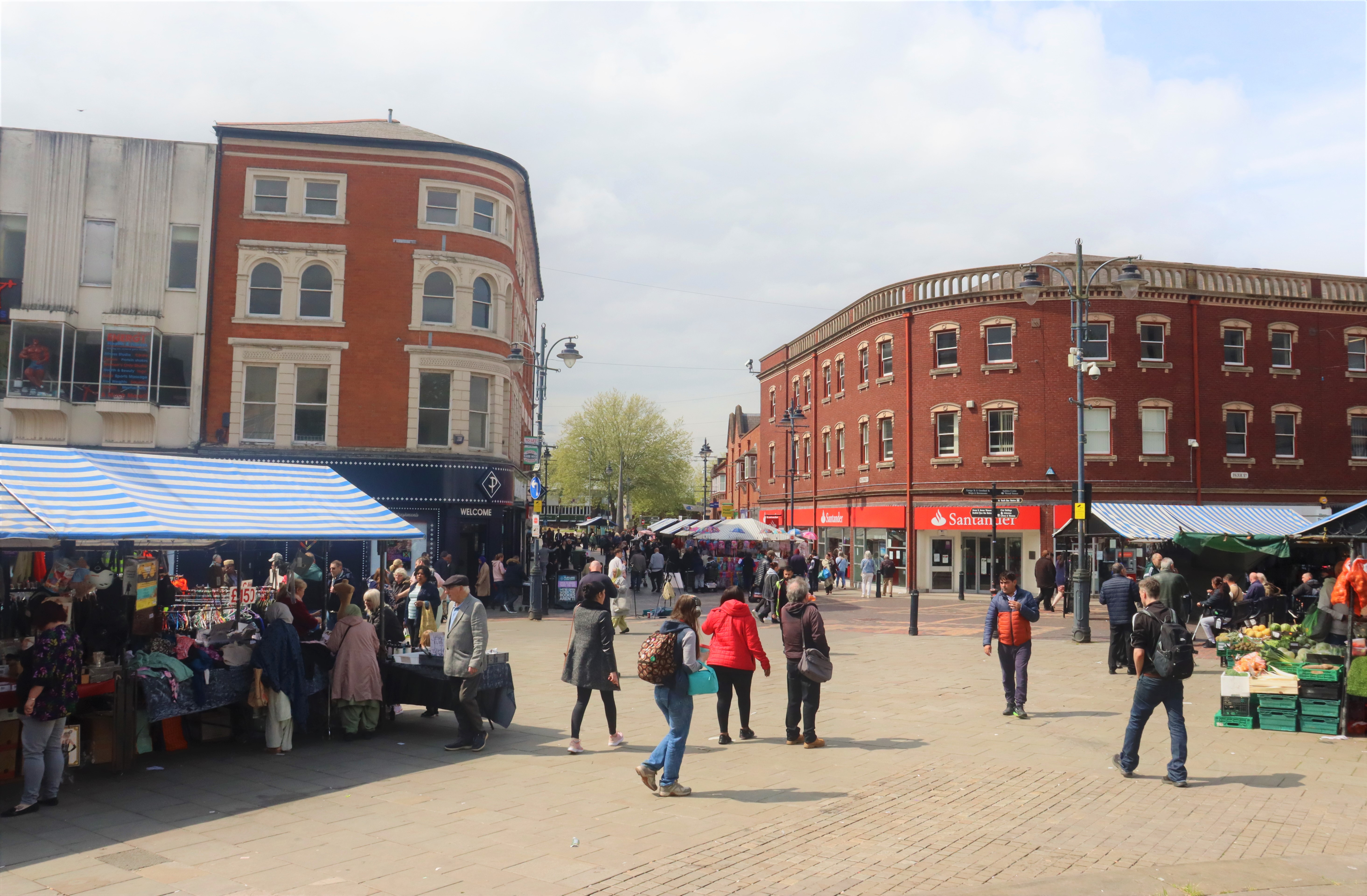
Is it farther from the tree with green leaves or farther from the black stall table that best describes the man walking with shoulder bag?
the tree with green leaves

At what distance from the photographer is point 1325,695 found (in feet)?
34.9

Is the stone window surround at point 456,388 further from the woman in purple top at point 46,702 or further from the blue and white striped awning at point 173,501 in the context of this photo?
the woman in purple top at point 46,702

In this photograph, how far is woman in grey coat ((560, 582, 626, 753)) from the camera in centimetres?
927

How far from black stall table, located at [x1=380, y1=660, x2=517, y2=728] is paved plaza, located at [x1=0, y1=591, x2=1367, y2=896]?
1.22ft

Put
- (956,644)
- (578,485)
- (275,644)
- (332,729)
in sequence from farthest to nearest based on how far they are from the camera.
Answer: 1. (578,485)
2. (956,644)
3. (332,729)
4. (275,644)

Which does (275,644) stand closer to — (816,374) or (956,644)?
(956,644)

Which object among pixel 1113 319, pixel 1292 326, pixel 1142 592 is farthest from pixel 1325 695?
pixel 1292 326

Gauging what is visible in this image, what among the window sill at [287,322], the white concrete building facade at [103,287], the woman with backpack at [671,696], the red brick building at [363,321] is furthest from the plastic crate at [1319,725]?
the white concrete building facade at [103,287]

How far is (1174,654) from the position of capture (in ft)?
26.8

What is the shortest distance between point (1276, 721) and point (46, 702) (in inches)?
478

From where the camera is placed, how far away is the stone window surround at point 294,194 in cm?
2934

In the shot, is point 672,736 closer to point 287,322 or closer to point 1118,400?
point 287,322

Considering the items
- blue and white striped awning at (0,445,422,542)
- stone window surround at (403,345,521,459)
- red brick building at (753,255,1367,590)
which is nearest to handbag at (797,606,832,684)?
blue and white striped awning at (0,445,422,542)

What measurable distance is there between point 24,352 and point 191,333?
4494 millimetres
